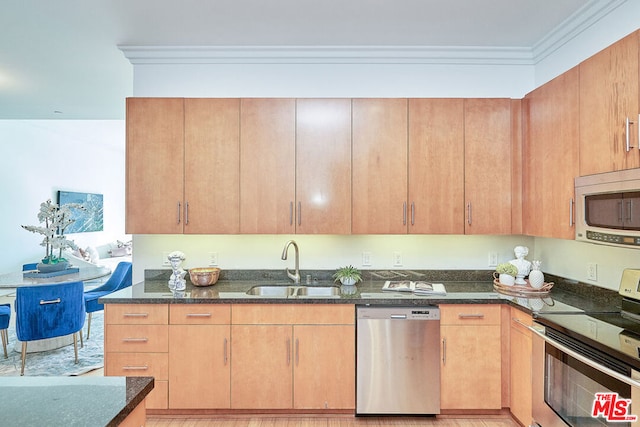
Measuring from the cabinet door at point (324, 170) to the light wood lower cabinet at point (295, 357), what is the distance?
64 cm

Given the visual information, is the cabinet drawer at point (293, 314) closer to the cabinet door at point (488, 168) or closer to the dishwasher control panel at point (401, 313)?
the dishwasher control panel at point (401, 313)

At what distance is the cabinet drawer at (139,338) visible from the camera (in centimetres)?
249

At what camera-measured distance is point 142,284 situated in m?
2.93

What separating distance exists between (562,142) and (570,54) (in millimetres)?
817

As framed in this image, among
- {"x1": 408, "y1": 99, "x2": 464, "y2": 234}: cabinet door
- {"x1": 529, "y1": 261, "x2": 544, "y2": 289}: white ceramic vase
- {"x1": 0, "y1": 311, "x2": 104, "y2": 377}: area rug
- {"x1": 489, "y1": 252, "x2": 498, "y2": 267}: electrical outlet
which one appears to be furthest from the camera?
{"x1": 0, "y1": 311, "x2": 104, "y2": 377}: area rug

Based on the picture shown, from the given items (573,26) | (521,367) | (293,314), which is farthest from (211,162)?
(573,26)

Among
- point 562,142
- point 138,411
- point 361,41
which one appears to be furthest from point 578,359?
point 361,41

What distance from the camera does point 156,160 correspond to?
111 inches

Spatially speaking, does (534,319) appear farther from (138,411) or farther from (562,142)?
(138,411)

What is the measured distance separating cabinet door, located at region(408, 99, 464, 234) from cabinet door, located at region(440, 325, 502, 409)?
743 millimetres

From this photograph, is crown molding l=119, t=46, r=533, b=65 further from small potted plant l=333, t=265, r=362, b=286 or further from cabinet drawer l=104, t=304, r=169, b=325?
cabinet drawer l=104, t=304, r=169, b=325

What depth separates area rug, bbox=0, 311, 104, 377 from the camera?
3.45 metres

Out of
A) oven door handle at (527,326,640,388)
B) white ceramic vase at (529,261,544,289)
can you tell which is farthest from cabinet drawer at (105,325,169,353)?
white ceramic vase at (529,261,544,289)

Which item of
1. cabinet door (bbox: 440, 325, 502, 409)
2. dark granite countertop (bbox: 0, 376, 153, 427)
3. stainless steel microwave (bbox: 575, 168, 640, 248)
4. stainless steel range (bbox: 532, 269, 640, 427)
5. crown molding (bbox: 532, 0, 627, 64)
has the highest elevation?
crown molding (bbox: 532, 0, 627, 64)
